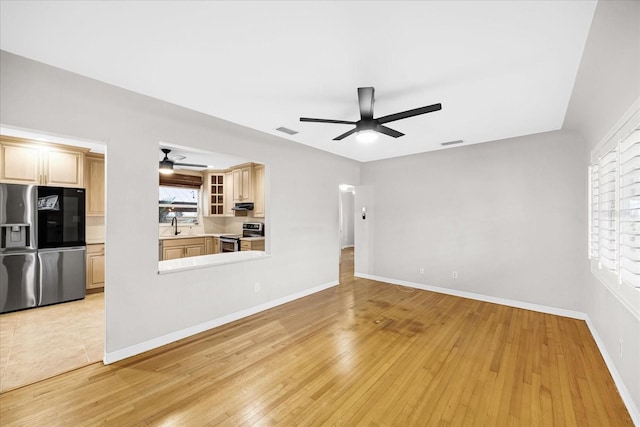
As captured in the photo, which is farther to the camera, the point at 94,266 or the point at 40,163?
the point at 94,266

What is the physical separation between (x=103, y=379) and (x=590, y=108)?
5.31 metres

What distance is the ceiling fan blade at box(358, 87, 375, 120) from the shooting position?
2295mm

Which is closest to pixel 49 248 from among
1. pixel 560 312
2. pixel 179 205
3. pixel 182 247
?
pixel 182 247

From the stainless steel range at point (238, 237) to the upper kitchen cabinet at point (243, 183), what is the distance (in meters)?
0.60

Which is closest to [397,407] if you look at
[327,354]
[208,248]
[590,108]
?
[327,354]

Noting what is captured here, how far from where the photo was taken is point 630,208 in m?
1.82

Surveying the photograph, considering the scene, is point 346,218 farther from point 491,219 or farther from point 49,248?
point 49,248

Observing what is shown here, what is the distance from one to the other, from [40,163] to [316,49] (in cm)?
486

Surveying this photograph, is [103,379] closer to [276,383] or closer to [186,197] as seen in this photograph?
[276,383]

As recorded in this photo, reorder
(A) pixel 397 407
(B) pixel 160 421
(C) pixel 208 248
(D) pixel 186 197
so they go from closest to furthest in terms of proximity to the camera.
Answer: (B) pixel 160 421, (A) pixel 397 407, (C) pixel 208 248, (D) pixel 186 197

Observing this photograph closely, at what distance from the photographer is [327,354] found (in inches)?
107

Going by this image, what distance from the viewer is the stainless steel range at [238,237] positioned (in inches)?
221

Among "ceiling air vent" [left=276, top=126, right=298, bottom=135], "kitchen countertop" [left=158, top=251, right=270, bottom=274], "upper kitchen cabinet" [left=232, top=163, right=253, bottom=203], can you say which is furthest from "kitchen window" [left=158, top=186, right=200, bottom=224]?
"ceiling air vent" [left=276, top=126, right=298, bottom=135]

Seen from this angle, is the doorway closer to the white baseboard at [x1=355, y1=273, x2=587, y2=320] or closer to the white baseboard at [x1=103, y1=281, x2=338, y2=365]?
the white baseboard at [x1=355, y1=273, x2=587, y2=320]
